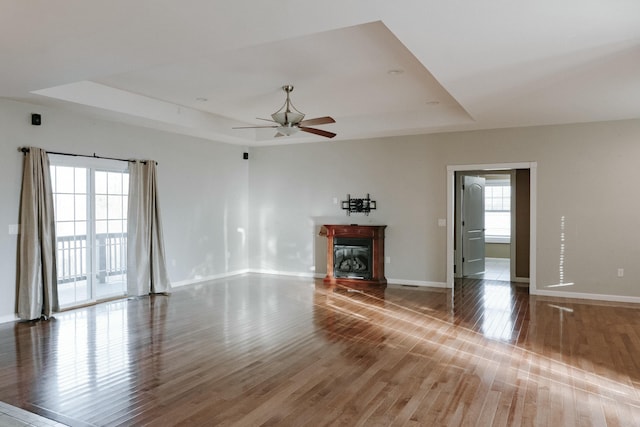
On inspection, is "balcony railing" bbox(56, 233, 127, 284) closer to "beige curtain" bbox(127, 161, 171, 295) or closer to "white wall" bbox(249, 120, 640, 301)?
"beige curtain" bbox(127, 161, 171, 295)

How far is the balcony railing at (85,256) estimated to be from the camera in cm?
612

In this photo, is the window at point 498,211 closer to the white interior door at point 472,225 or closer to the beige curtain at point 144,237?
the white interior door at point 472,225

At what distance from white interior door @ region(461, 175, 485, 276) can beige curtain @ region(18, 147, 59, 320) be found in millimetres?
6801

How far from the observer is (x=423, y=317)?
5672mm

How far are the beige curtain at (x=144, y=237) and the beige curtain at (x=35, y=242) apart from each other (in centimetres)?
128

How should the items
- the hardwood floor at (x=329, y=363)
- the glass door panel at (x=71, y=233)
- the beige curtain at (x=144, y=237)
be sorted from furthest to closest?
1. the beige curtain at (x=144, y=237)
2. the glass door panel at (x=71, y=233)
3. the hardwood floor at (x=329, y=363)

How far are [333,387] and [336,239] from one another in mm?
4893

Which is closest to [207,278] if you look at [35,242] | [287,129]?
[35,242]

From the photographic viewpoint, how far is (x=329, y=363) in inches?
158

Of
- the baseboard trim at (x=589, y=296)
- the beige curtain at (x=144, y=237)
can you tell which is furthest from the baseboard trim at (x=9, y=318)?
the baseboard trim at (x=589, y=296)

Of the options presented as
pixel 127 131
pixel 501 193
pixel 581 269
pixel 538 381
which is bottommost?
pixel 538 381

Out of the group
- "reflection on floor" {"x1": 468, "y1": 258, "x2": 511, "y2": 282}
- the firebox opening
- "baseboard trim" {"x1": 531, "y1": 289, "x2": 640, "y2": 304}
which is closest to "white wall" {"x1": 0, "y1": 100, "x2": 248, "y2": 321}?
the firebox opening

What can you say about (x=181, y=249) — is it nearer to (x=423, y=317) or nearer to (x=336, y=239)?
(x=336, y=239)

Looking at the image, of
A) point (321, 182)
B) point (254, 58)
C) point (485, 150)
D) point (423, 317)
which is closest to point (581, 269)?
point (485, 150)
